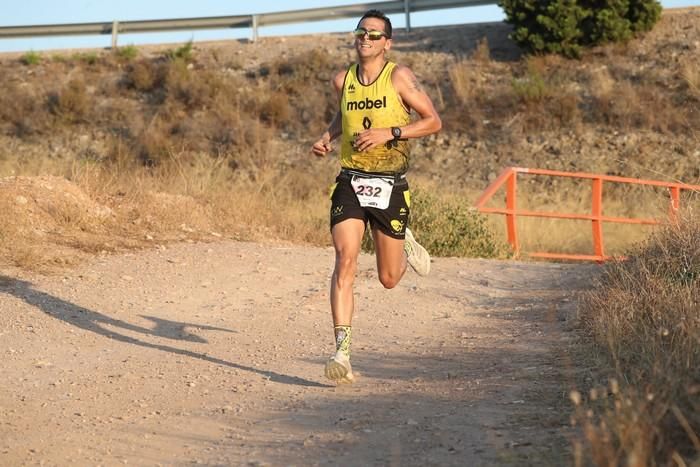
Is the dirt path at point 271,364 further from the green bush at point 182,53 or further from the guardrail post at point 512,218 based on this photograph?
the green bush at point 182,53

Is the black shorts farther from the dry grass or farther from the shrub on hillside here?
the shrub on hillside

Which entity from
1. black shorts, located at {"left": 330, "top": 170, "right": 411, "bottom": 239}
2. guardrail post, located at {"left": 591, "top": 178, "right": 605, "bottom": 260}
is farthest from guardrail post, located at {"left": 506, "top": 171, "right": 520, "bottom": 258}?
black shorts, located at {"left": 330, "top": 170, "right": 411, "bottom": 239}

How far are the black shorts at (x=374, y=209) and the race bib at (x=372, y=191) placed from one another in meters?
0.03

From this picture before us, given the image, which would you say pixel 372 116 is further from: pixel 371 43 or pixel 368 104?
pixel 371 43

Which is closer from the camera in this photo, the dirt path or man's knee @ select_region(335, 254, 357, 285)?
the dirt path

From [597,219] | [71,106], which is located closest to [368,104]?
[597,219]

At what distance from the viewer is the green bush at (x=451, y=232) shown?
14.6 metres

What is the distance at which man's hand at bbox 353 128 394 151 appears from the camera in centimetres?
696

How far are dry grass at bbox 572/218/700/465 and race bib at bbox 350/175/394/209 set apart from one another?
149 centimetres

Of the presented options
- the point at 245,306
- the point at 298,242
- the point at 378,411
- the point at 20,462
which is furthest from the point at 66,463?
the point at 298,242

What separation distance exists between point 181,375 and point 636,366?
2.74 m

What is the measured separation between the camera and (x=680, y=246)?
9.09m

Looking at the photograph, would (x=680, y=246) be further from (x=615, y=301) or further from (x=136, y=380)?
(x=136, y=380)

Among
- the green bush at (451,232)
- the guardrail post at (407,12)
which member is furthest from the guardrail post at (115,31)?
the green bush at (451,232)
